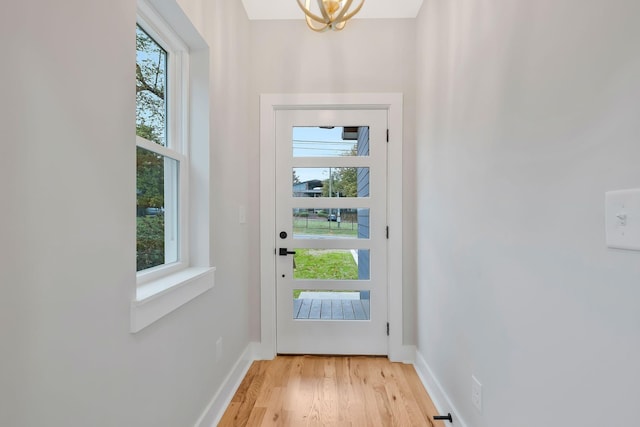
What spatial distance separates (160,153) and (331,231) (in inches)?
55.7

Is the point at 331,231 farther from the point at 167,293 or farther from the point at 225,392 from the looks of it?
the point at 167,293

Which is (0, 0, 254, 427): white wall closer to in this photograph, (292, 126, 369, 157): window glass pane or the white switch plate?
the white switch plate

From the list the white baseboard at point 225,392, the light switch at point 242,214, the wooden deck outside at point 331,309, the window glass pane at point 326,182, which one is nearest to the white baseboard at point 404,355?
the wooden deck outside at point 331,309

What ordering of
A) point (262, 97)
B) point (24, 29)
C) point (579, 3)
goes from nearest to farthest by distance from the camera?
point (24, 29)
point (579, 3)
point (262, 97)

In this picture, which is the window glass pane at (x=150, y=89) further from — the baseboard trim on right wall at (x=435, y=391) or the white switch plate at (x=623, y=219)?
the baseboard trim on right wall at (x=435, y=391)

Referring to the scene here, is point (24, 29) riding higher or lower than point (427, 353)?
higher

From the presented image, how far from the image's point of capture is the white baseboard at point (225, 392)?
1.58m

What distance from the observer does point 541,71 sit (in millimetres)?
951

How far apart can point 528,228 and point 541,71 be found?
493mm

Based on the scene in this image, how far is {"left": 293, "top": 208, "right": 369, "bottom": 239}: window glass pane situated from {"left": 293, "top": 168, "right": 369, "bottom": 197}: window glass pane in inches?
5.4

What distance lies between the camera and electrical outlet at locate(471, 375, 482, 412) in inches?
52.5

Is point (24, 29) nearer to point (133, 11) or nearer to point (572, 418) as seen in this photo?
point (133, 11)

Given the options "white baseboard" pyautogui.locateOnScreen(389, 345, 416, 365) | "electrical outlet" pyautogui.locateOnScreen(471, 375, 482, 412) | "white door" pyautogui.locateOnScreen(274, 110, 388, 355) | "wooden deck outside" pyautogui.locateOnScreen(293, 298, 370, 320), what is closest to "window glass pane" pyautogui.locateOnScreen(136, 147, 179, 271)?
"white door" pyautogui.locateOnScreen(274, 110, 388, 355)

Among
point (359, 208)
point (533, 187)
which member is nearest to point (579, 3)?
point (533, 187)
